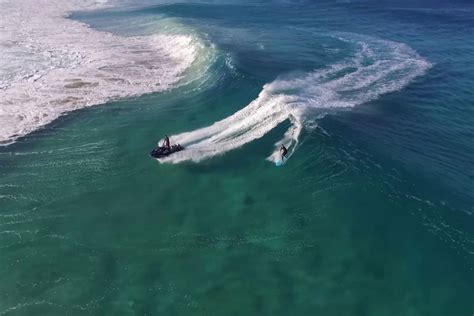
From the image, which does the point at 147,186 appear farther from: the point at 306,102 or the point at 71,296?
the point at 306,102

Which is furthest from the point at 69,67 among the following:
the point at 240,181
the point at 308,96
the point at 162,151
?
the point at 240,181

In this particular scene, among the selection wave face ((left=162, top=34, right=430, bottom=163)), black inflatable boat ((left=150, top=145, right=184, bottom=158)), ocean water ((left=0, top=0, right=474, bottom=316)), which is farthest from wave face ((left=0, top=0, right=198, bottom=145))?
black inflatable boat ((left=150, top=145, right=184, bottom=158))

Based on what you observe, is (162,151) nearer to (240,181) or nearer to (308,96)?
(240,181)

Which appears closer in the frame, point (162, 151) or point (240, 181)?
point (240, 181)

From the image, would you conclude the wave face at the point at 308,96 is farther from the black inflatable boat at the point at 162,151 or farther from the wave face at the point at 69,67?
the wave face at the point at 69,67

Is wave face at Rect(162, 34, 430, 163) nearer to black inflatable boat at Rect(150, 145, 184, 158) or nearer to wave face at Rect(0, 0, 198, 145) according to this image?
black inflatable boat at Rect(150, 145, 184, 158)

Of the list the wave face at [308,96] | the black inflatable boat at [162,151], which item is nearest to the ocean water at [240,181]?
the wave face at [308,96]

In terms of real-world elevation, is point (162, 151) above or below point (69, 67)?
below
